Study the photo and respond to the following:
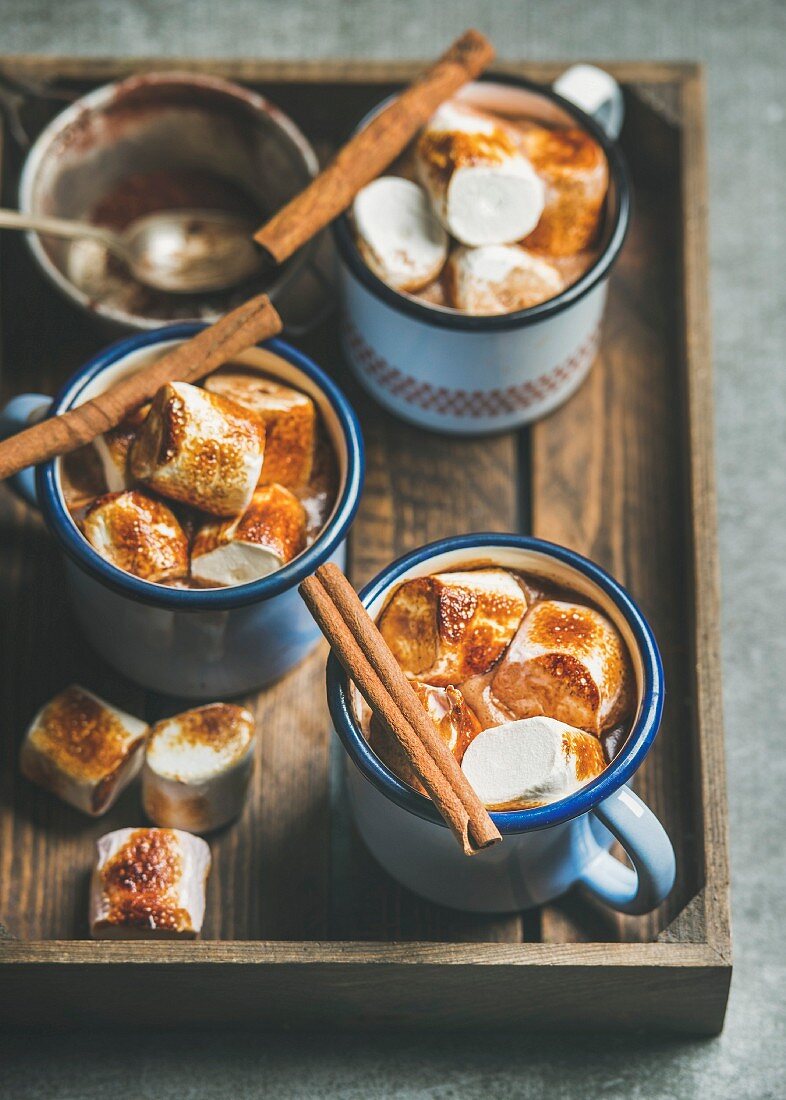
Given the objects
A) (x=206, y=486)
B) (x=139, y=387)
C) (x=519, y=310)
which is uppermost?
(x=519, y=310)

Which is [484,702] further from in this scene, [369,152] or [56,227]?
[56,227]

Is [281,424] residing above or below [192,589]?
above

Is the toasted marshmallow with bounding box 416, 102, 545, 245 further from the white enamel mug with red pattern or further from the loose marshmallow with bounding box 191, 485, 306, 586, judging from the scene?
the loose marshmallow with bounding box 191, 485, 306, 586

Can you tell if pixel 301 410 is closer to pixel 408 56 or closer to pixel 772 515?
pixel 772 515

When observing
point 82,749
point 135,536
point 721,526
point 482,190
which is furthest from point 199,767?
point 721,526

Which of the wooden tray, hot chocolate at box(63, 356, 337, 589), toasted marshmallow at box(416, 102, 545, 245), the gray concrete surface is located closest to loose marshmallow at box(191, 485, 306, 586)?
hot chocolate at box(63, 356, 337, 589)

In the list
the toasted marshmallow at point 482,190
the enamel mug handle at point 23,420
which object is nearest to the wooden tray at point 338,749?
the enamel mug handle at point 23,420
